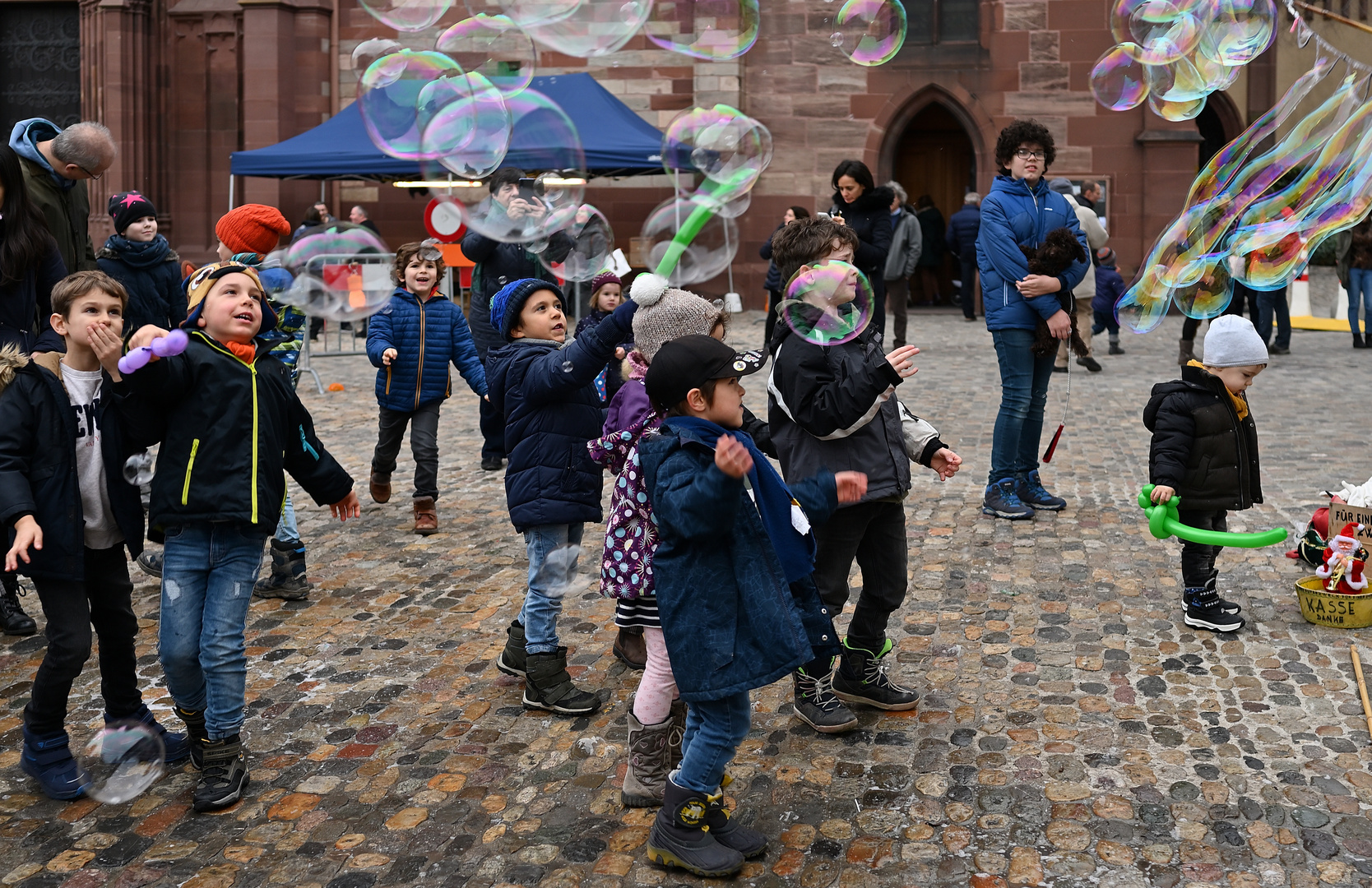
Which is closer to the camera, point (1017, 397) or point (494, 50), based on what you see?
point (494, 50)

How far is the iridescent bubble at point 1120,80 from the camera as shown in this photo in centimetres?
711

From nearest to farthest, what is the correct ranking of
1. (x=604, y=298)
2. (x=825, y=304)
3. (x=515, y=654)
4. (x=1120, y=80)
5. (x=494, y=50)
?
(x=825, y=304)
(x=515, y=654)
(x=604, y=298)
(x=494, y=50)
(x=1120, y=80)

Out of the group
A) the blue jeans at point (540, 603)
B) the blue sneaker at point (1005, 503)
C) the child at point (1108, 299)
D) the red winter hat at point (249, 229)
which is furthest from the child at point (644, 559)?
the child at point (1108, 299)

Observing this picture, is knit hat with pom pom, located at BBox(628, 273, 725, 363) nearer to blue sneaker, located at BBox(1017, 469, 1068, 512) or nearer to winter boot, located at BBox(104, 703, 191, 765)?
winter boot, located at BBox(104, 703, 191, 765)

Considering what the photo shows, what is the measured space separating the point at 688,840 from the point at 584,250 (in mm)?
2970

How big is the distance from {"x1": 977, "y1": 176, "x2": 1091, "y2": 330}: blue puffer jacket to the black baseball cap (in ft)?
13.0

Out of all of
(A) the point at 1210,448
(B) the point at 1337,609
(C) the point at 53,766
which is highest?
(A) the point at 1210,448

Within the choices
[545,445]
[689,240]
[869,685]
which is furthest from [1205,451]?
[545,445]

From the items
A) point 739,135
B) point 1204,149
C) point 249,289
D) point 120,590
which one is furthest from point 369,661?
point 1204,149

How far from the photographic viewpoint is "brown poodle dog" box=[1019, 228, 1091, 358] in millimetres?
6938

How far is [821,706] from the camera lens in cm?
440

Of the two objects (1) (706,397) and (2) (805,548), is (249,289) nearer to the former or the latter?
(1) (706,397)

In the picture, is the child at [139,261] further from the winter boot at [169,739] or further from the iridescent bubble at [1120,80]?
the iridescent bubble at [1120,80]

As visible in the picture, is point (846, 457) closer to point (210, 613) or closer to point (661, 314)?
point (661, 314)
